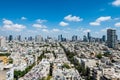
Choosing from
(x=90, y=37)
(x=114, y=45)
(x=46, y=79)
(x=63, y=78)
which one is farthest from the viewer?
(x=90, y=37)

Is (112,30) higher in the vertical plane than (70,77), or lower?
higher

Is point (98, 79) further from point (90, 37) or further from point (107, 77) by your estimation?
point (90, 37)

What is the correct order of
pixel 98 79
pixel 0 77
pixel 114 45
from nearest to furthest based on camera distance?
1. pixel 0 77
2. pixel 98 79
3. pixel 114 45

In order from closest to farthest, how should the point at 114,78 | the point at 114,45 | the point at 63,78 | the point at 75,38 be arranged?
the point at 114,78, the point at 63,78, the point at 114,45, the point at 75,38

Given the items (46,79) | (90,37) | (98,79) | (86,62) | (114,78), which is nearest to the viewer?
(114,78)

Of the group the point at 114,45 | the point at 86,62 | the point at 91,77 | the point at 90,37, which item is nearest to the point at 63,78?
the point at 91,77

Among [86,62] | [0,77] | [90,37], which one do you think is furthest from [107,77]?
[90,37]

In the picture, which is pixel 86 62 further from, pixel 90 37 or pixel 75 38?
pixel 75 38

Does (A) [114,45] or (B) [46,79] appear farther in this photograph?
(A) [114,45]

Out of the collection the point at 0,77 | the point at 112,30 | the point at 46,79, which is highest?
the point at 112,30
